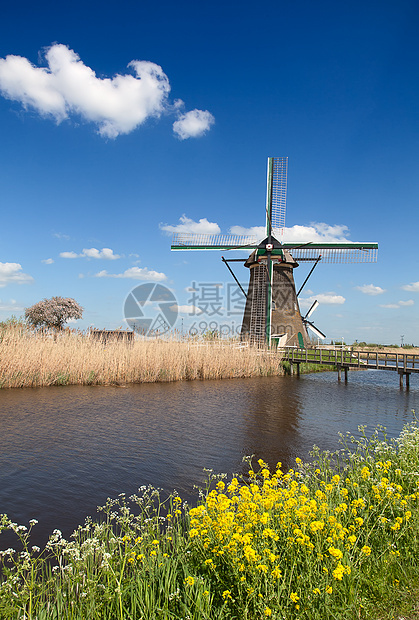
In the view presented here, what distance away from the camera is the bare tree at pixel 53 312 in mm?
26781

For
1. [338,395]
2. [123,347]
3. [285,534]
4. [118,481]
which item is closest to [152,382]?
[123,347]

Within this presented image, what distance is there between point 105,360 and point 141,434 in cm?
667

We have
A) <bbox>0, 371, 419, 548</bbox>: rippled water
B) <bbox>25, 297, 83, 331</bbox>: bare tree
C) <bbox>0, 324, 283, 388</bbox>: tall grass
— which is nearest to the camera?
<bbox>0, 371, 419, 548</bbox>: rippled water

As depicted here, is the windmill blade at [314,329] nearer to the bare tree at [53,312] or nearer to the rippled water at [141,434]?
the rippled water at [141,434]

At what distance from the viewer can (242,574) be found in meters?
2.13

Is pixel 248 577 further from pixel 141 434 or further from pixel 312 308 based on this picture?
pixel 312 308

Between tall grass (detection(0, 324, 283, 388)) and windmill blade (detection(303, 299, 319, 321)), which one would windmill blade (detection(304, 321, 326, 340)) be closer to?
windmill blade (detection(303, 299, 319, 321))

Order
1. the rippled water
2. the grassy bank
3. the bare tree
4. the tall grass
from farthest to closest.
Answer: the bare tree
the tall grass
the rippled water
the grassy bank

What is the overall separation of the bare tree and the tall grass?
1340 cm

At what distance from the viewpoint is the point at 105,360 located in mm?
13727

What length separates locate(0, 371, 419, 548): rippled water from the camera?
485cm

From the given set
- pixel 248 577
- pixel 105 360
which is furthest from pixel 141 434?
pixel 105 360

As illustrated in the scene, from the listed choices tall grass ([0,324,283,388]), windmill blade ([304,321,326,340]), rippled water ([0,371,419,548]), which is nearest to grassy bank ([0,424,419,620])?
rippled water ([0,371,419,548])

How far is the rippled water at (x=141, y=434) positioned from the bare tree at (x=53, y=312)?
15.5 meters
